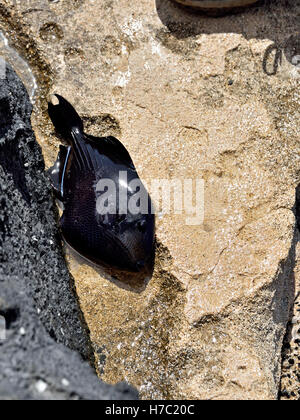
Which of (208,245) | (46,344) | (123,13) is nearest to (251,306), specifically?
(208,245)

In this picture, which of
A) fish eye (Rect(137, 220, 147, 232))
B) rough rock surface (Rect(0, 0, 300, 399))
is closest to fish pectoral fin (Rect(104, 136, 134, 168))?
rough rock surface (Rect(0, 0, 300, 399))

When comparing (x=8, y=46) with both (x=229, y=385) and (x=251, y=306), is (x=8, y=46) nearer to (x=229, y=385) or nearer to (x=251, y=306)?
(x=251, y=306)

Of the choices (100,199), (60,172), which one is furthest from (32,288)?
(60,172)

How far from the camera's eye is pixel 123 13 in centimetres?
487

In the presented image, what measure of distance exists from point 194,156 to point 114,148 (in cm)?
66

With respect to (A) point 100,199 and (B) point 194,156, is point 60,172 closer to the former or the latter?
(A) point 100,199

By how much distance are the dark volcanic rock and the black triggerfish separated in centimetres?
18

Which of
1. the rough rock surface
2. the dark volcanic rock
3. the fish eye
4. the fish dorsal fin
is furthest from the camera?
the fish dorsal fin

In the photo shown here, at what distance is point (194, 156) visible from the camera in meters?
4.41

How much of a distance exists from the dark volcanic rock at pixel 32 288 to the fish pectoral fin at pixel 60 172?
0.06m

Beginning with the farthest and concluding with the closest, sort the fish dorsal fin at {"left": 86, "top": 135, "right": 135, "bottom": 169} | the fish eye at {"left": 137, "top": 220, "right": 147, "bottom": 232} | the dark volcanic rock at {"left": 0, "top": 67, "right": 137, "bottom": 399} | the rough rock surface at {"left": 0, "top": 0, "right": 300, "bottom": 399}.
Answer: the fish dorsal fin at {"left": 86, "top": 135, "right": 135, "bottom": 169}
the fish eye at {"left": 137, "top": 220, "right": 147, "bottom": 232}
the rough rock surface at {"left": 0, "top": 0, "right": 300, "bottom": 399}
the dark volcanic rock at {"left": 0, "top": 67, "right": 137, "bottom": 399}

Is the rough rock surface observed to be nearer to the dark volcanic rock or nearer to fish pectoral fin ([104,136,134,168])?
fish pectoral fin ([104,136,134,168])

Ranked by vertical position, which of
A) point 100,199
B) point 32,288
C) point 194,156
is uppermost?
point 194,156

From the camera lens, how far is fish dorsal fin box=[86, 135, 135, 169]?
4371 mm
